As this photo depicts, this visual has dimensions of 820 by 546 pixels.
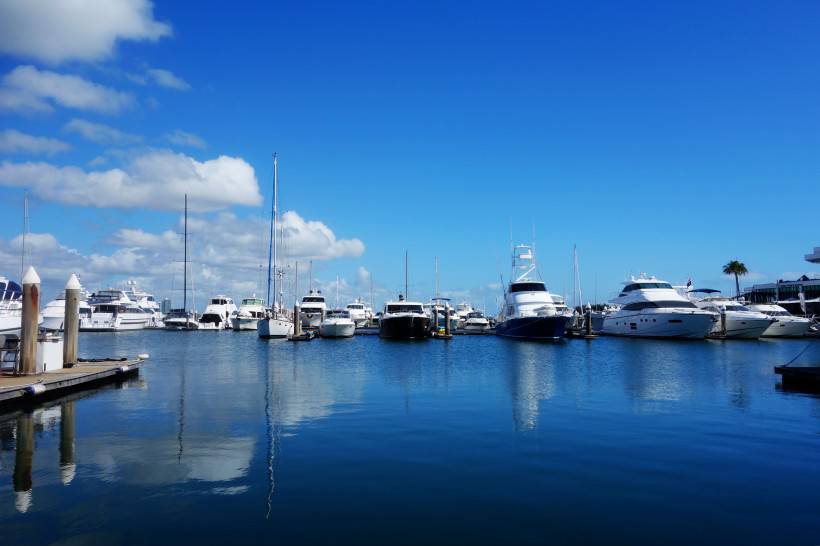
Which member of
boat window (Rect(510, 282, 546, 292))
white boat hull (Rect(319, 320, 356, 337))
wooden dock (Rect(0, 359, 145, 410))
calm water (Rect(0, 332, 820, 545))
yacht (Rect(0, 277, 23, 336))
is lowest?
calm water (Rect(0, 332, 820, 545))

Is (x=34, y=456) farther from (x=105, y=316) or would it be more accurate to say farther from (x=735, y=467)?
(x=105, y=316)

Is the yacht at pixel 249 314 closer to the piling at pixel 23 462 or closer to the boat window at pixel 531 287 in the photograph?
the boat window at pixel 531 287

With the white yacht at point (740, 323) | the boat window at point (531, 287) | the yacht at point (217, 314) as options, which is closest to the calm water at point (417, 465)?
the boat window at point (531, 287)

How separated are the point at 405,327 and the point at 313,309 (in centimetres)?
2980

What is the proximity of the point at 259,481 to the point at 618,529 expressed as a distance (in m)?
6.75

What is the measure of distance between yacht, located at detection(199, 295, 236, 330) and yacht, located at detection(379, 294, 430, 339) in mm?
43933

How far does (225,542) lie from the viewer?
8.77m

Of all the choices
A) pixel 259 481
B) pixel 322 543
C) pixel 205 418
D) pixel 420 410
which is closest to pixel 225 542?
pixel 322 543

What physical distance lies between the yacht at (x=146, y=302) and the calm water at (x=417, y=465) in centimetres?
8904

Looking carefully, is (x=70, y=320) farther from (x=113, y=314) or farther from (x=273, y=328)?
(x=113, y=314)

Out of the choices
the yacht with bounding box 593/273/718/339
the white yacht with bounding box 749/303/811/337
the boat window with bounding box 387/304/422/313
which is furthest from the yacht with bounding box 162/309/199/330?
the white yacht with bounding box 749/303/811/337

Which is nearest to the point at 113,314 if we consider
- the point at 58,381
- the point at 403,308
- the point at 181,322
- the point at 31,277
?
the point at 181,322

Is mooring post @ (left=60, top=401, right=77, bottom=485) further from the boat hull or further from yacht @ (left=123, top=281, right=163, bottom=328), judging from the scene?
yacht @ (left=123, top=281, right=163, bottom=328)

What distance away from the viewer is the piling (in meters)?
10.6
